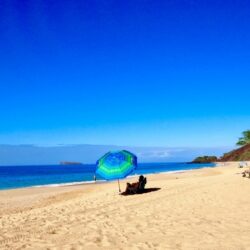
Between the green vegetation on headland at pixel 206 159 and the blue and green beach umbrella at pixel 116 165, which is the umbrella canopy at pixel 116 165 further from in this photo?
the green vegetation on headland at pixel 206 159

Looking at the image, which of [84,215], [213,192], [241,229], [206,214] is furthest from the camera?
[213,192]

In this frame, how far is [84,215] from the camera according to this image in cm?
1249

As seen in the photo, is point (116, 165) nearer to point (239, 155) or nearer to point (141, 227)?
point (141, 227)

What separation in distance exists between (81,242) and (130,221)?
2.63m

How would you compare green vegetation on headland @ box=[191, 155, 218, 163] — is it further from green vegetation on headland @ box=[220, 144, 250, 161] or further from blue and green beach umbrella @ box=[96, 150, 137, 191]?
blue and green beach umbrella @ box=[96, 150, 137, 191]

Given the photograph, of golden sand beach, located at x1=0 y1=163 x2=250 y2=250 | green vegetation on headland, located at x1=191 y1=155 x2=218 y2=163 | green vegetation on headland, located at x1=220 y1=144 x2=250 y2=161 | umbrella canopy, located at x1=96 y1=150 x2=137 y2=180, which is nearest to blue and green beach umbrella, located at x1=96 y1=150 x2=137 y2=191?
umbrella canopy, located at x1=96 y1=150 x2=137 y2=180

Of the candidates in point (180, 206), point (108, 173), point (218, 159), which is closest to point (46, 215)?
point (180, 206)

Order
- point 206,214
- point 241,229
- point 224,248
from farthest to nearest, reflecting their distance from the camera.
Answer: point 206,214 → point 241,229 → point 224,248

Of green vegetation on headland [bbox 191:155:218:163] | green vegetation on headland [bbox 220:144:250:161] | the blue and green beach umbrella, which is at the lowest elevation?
the blue and green beach umbrella

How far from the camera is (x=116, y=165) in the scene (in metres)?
19.9

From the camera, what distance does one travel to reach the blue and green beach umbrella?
19672mm

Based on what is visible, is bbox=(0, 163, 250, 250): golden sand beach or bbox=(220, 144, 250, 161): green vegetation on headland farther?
bbox=(220, 144, 250, 161): green vegetation on headland

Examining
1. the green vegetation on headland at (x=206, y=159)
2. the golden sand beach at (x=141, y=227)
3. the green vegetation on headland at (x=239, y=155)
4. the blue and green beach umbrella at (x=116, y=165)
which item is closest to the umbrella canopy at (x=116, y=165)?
the blue and green beach umbrella at (x=116, y=165)

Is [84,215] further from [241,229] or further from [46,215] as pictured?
[241,229]
